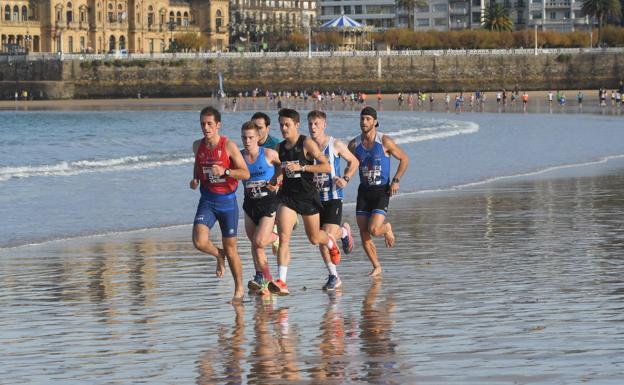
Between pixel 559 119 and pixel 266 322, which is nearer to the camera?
pixel 266 322

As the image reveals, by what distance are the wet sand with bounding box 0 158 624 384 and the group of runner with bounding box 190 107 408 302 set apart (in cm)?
39

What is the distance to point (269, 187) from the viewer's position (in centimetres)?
1150

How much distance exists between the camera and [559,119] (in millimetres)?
61906

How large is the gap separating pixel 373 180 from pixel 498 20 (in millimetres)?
134590

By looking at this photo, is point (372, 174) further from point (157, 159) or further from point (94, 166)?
point (157, 159)

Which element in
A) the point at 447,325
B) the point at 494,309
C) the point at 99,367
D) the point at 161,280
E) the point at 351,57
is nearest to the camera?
the point at 99,367

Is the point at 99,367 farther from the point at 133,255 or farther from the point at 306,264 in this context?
the point at 133,255

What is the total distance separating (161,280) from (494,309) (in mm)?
3622

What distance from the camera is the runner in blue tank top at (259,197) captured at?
11625mm

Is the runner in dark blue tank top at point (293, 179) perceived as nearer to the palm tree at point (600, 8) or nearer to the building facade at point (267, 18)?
the palm tree at point (600, 8)

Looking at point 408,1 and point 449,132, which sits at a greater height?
point 408,1

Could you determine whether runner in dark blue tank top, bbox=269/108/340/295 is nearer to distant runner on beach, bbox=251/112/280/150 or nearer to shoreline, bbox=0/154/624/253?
distant runner on beach, bbox=251/112/280/150

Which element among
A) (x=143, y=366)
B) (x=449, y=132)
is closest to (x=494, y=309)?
(x=143, y=366)

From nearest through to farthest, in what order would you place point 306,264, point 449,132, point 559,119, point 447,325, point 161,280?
1. point 447,325
2. point 161,280
3. point 306,264
4. point 449,132
5. point 559,119
